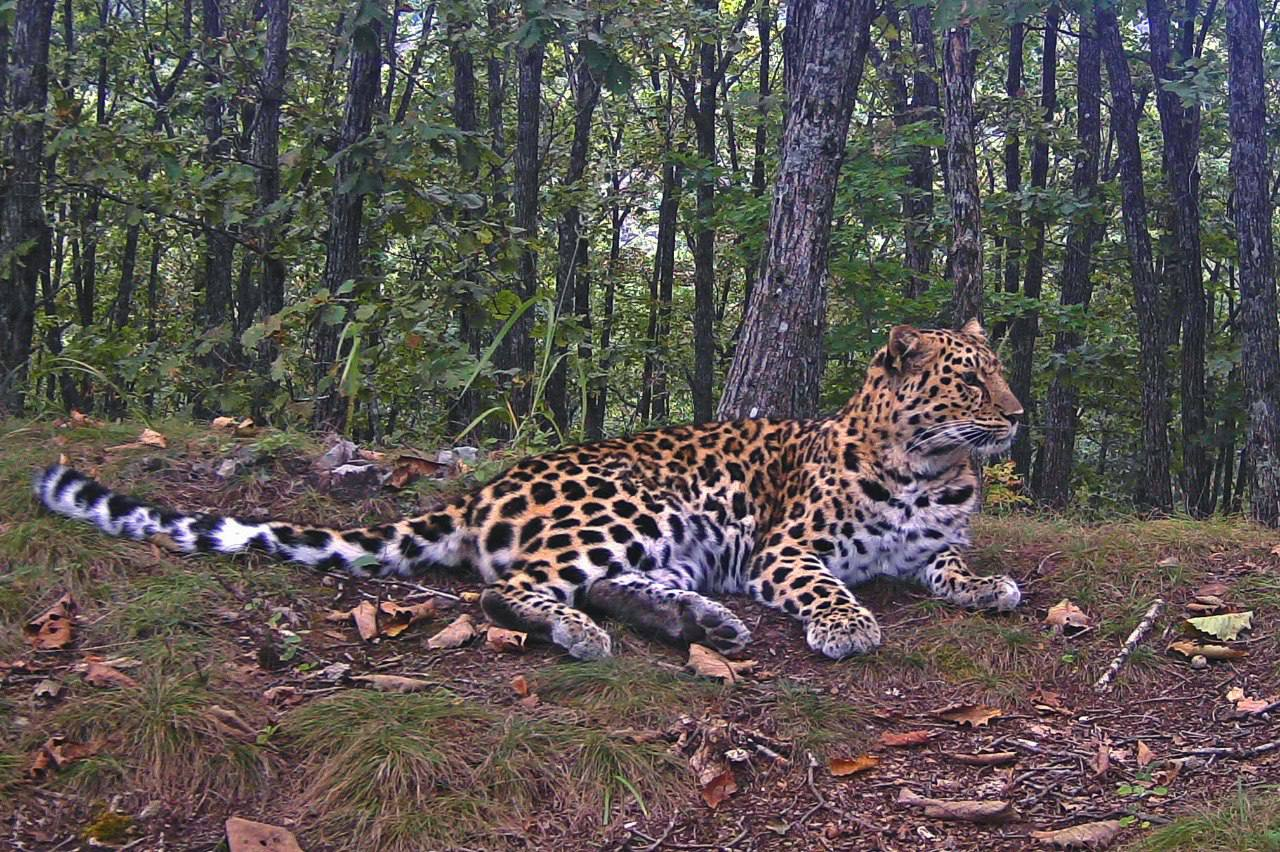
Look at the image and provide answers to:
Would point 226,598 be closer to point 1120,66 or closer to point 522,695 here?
point 522,695

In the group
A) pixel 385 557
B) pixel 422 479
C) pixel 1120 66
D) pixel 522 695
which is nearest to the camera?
pixel 522 695

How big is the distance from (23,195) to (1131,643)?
320 inches

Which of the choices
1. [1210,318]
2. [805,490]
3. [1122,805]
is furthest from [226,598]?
[1210,318]

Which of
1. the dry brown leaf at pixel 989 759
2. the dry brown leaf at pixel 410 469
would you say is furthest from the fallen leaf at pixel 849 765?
the dry brown leaf at pixel 410 469

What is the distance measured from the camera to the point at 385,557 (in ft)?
18.8

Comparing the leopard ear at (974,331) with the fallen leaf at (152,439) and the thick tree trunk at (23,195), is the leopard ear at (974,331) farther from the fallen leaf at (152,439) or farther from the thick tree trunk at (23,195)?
the thick tree trunk at (23,195)

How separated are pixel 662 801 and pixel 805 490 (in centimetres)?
274

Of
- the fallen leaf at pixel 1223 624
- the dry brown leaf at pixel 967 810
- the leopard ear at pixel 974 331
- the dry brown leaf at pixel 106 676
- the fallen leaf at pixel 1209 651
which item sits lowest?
the dry brown leaf at pixel 967 810

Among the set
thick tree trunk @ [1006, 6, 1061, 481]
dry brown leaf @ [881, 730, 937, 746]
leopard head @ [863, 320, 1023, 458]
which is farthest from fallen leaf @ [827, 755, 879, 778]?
thick tree trunk @ [1006, 6, 1061, 481]

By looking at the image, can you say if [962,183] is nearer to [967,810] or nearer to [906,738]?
[906,738]

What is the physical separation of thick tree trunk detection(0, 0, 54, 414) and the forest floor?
361 cm

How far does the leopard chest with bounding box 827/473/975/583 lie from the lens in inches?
241

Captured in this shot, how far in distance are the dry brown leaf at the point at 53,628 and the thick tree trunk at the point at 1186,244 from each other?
1366 cm

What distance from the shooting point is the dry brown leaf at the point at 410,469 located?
22.0 ft
